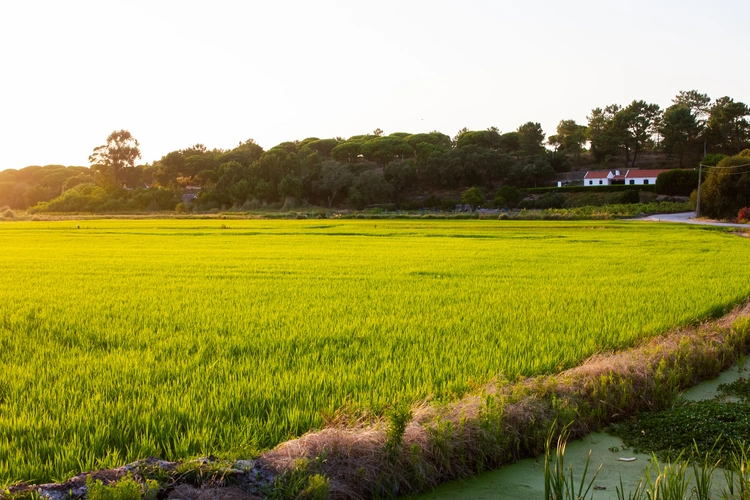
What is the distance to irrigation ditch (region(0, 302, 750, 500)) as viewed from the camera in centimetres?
273

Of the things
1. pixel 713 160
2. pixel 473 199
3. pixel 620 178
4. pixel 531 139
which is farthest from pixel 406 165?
pixel 713 160

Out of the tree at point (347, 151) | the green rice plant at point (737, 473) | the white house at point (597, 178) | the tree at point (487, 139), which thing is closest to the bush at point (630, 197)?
the white house at point (597, 178)

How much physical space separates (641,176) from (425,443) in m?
68.4

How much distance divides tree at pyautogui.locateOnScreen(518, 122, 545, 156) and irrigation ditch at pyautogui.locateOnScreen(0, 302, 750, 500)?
2821 inches

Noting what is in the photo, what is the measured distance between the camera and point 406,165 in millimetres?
66875

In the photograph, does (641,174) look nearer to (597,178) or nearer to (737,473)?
(597,178)

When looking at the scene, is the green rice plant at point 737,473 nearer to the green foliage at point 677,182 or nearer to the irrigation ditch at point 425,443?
the irrigation ditch at point 425,443

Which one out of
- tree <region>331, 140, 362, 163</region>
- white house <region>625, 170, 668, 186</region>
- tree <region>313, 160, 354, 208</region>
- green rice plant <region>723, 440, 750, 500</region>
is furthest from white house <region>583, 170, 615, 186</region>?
green rice plant <region>723, 440, 750, 500</region>

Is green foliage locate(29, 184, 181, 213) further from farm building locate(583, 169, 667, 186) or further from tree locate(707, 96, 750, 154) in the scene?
tree locate(707, 96, 750, 154)

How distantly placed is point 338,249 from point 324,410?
14.9 m

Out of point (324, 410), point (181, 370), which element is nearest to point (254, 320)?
point (181, 370)

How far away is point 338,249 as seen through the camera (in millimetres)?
18516

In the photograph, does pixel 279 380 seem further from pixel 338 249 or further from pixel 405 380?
pixel 338 249

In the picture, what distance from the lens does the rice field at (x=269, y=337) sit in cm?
342
